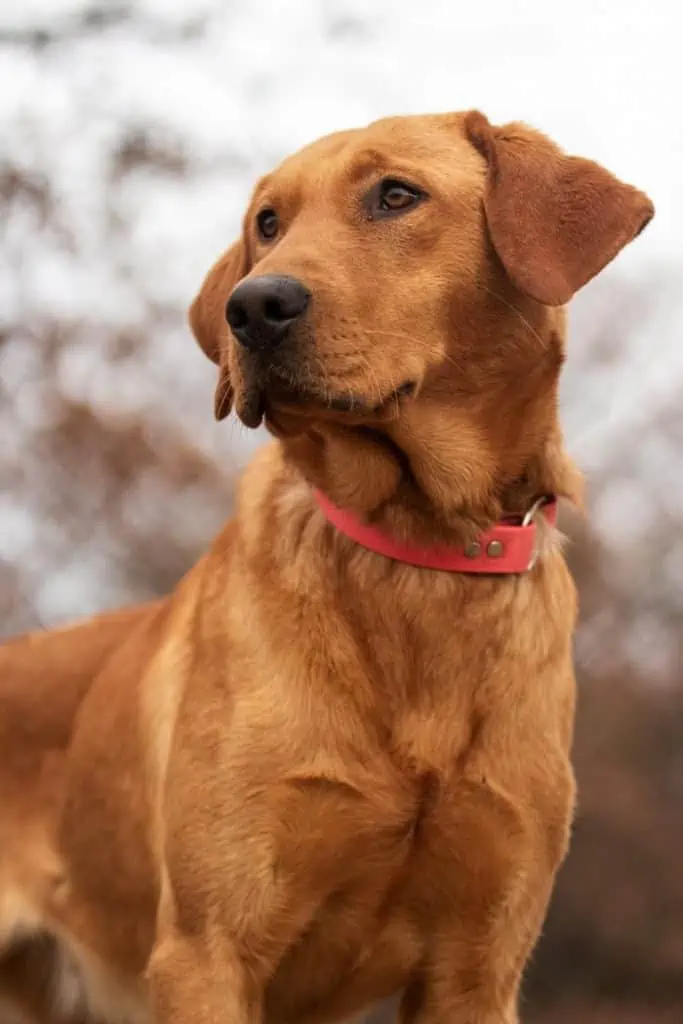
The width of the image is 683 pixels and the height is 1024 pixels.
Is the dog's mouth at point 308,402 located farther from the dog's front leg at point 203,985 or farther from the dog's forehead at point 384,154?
the dog's front leg at point 203,985

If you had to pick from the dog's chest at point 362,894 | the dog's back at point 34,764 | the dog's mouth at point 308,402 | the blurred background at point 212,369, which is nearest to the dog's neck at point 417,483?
the dog's mouth at point 308,402

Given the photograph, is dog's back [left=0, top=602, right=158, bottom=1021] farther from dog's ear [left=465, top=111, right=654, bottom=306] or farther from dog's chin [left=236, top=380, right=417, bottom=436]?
dog's ear [left=465, top=111, right=654, bottom=306]

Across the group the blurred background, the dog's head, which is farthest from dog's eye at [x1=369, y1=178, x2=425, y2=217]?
the blurred background

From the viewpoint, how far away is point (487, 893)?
61.2 inches

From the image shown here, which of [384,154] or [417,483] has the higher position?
[384,154]

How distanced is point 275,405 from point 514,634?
45 cm

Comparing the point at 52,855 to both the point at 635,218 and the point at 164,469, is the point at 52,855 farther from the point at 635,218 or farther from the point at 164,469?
the point at 635,218

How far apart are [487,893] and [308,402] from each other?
66 centimetres

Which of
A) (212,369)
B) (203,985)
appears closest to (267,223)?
(212,369)

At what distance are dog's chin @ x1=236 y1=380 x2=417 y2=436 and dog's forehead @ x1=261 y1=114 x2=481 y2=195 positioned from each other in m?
0.30

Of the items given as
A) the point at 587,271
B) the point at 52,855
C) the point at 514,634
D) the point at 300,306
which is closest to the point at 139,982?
the point at 52,855

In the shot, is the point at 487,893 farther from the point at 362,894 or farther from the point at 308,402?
the point at 308,402

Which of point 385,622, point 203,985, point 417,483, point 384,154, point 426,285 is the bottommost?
point 203,985

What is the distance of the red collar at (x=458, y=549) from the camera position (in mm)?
1600
